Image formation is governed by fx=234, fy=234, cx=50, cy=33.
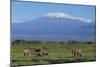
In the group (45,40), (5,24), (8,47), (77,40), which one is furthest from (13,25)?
(77,40)

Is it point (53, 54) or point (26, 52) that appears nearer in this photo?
point (26, 52)

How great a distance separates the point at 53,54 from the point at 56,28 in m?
0.32

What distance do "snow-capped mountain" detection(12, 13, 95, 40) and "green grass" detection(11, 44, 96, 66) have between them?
0.10 meters

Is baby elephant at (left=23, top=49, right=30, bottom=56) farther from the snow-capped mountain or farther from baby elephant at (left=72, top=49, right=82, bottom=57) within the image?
baby elephant at (left=72, top=49, right=82, bottom=57)

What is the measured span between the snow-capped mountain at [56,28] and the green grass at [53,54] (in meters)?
0.10

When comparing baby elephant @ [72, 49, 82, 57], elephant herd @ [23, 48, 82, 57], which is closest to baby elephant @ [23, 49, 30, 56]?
elephant herd @ [23, 48, 82, 57]

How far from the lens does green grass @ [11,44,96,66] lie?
2701 millimetres

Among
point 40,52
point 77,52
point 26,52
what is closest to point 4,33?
point 26,52

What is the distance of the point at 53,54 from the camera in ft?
9.42

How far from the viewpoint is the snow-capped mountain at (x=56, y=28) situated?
9.01ft

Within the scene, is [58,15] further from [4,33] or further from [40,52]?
[4,33]

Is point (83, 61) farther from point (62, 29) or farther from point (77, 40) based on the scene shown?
point (62, 29)

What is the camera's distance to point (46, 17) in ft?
9.32

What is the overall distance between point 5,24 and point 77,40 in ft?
3.08
